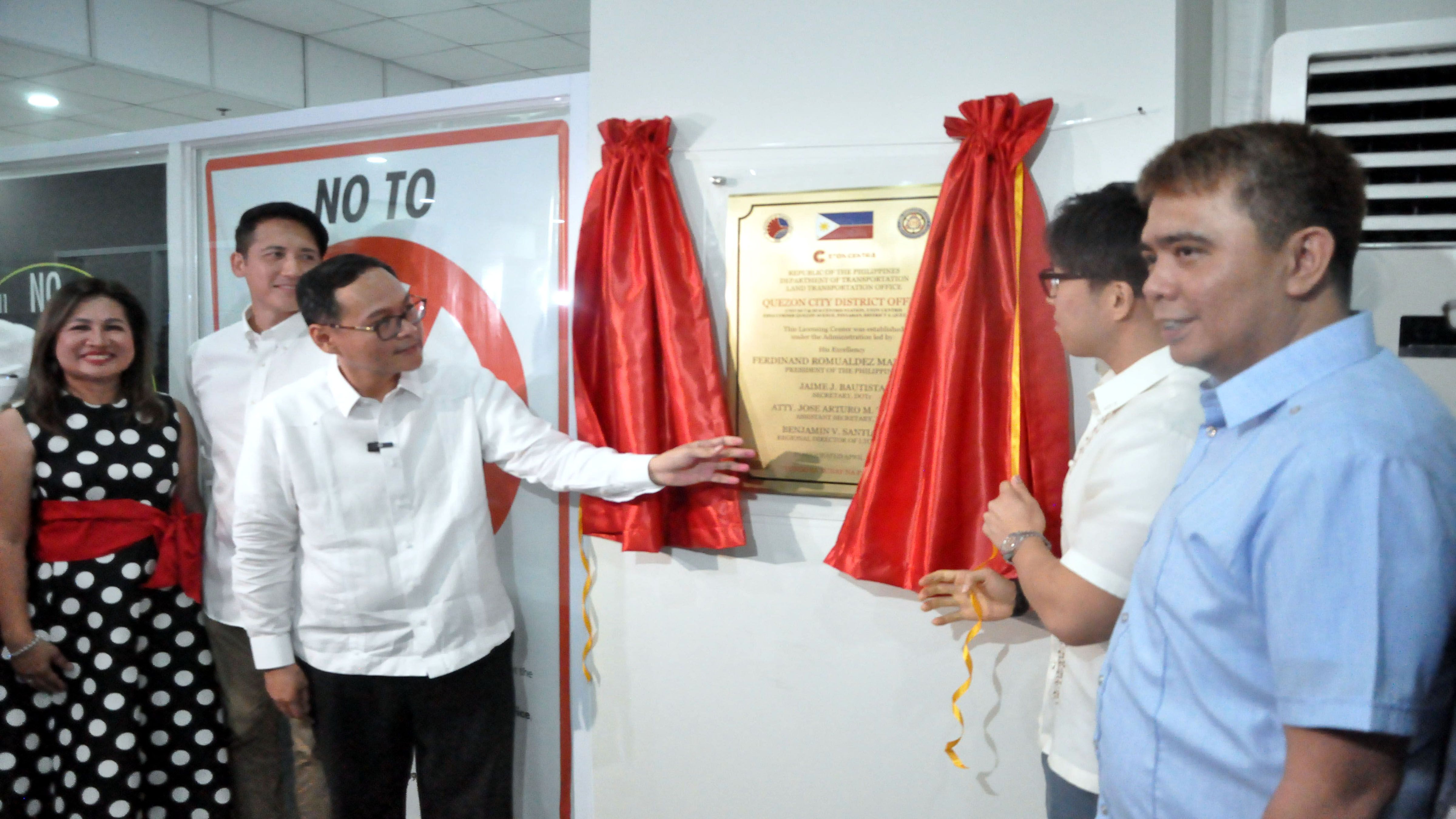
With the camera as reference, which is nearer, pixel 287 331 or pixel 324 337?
pixel 324 337

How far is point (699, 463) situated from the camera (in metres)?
1.98

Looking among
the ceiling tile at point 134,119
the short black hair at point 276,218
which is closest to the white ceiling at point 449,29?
the ceiling tile at point 134,119

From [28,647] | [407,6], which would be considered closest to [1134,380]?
[28,647]

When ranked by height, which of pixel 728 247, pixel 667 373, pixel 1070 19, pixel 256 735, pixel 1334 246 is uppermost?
pixel 1070 19

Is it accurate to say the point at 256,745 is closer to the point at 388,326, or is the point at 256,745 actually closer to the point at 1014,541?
the point at 388,326

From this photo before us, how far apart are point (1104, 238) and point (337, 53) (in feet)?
20.8

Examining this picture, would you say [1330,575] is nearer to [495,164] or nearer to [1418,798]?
[1418,798]

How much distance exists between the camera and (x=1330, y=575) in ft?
2.81

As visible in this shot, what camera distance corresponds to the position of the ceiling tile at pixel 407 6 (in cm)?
534

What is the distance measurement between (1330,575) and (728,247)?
143 cm

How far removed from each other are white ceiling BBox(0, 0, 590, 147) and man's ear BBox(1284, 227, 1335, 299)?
5.20 meters

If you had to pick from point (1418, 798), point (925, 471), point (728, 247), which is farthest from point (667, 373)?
point (1418, 798)

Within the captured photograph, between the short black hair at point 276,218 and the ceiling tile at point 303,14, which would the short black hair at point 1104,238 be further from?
the ceiling tile at point 303,14

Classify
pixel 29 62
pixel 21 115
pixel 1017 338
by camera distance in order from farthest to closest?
pixel 21 115 → pixel 29 62 → pixel 1017 338
